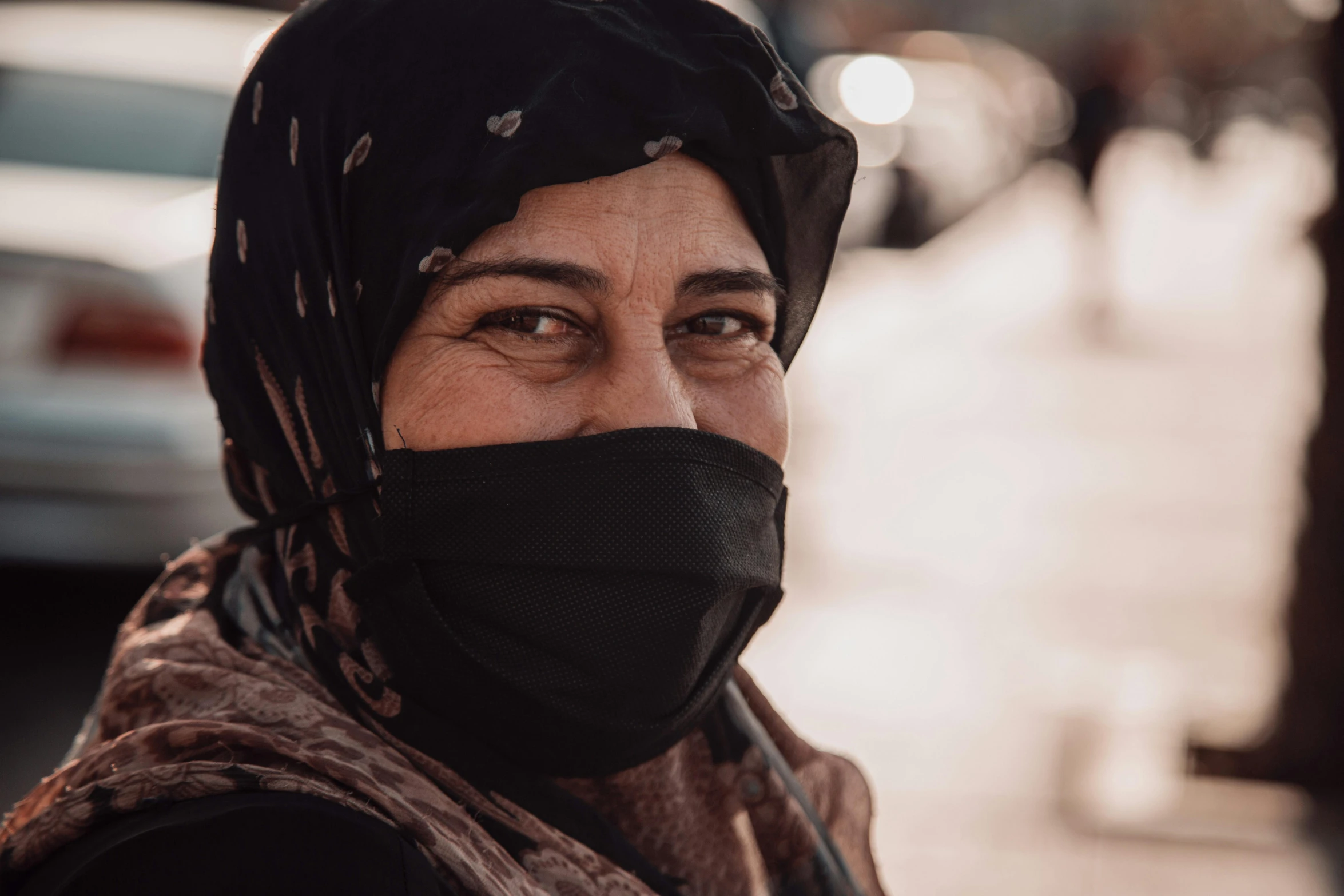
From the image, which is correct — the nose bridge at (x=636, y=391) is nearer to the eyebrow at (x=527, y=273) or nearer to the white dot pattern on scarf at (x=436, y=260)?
the eyebrow at (x=527, y=273)

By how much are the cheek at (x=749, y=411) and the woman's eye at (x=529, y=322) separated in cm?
21

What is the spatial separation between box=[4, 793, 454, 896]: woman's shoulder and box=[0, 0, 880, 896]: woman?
0.15 m

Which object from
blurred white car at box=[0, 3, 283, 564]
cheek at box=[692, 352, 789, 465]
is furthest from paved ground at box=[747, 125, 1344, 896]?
cheek at box=[692, 352, 789, 465]

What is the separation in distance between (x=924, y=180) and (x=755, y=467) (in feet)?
51.3

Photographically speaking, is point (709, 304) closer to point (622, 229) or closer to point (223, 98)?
point (622, 229)

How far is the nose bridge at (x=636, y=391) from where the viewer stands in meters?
A: 1.75

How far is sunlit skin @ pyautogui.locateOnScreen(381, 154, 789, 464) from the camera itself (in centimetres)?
173

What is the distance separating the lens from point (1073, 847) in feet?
14.5

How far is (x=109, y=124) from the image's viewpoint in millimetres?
5527

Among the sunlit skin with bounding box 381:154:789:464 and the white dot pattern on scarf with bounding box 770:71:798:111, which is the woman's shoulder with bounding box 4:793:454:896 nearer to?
the sunlit skin with bounding box 381:154:789:464

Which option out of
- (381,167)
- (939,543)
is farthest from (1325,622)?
(381,167)

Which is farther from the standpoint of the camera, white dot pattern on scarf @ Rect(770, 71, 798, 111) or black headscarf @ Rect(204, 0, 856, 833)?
white dot pattern on scarf @ Rect(770, 71, 798, 111)

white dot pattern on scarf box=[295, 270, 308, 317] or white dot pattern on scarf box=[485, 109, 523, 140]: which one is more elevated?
white dot pattern on scarf box=[485, 109, 523, 140]

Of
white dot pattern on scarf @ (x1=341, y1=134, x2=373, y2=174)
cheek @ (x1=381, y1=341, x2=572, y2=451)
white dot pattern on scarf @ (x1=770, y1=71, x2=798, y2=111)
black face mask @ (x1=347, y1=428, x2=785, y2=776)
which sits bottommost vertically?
black face mask @ (x1=347, y1=428, x2=785, y2=776)
